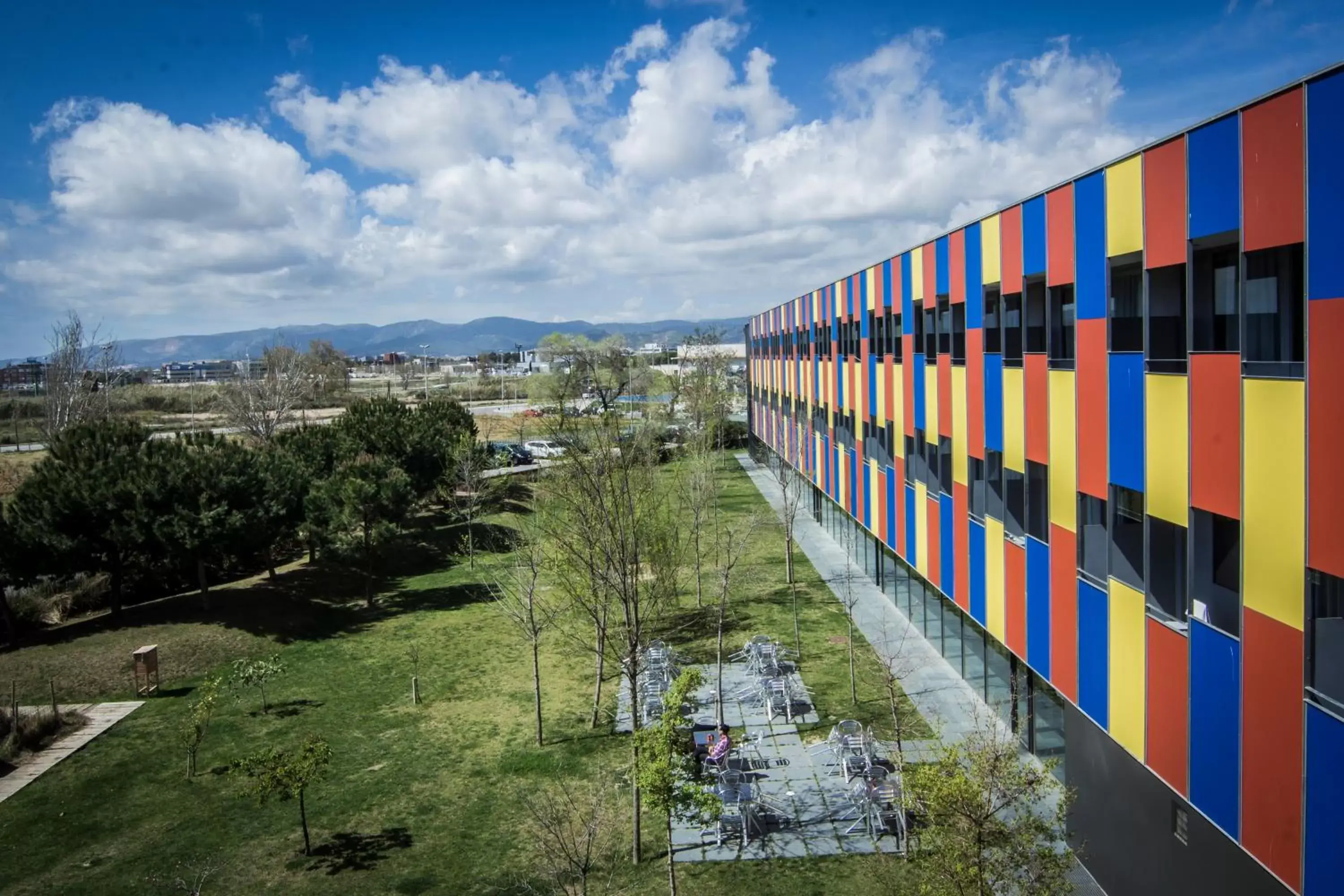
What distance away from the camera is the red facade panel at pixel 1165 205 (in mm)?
11164

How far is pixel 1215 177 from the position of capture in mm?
10422

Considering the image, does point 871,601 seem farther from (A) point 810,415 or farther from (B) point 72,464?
(B) point 72,464

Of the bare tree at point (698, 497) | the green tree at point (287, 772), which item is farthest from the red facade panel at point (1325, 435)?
the bare tree at point (698, 497)

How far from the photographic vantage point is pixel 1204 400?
1066 cm

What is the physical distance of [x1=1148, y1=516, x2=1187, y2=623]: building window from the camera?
11.6 m

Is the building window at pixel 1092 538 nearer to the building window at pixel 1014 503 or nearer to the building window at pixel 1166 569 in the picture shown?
the building window at pixel 1166 569

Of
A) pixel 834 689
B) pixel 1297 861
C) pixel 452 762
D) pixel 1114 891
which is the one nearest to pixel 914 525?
pixel 834 689

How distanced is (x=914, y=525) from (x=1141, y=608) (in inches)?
490

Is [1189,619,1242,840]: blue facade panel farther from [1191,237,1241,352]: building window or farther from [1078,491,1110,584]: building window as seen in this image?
[1191,237,1241,352]: building window

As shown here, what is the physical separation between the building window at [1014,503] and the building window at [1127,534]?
3.72 metres

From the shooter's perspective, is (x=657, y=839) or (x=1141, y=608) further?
(x=657, y=839)

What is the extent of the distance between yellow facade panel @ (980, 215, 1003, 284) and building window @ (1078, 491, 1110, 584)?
5.68 meters

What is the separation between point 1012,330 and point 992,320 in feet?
4.75

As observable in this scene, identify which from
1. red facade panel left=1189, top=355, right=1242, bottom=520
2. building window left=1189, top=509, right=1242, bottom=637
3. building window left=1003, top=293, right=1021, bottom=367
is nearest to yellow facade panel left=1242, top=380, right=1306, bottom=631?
red facade panel left=1189, top=355, right=1242, bottom=520
